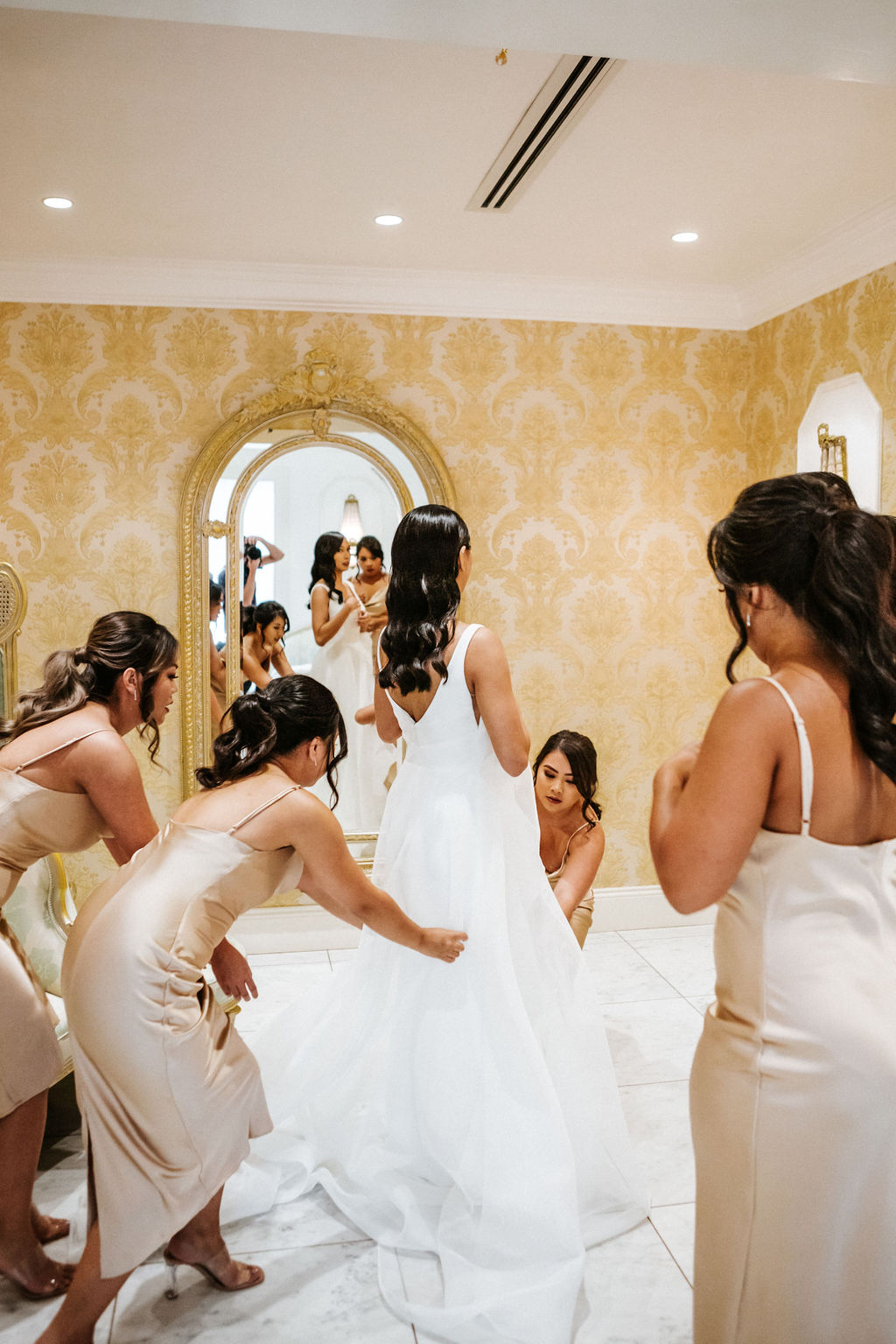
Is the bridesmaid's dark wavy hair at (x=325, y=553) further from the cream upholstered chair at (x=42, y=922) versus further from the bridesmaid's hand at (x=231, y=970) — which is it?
the bridesmaid's hand at (x=231, y=970)

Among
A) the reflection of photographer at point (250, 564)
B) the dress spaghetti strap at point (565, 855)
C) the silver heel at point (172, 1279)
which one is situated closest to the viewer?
the silver heel at point (172, 1279)

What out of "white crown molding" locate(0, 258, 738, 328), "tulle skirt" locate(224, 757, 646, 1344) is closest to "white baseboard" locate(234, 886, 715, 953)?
"tulle skirt" locate(224, 757, 646, 1344)

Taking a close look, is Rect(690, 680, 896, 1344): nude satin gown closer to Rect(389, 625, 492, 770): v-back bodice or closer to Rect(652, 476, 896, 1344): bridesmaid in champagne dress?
Rect(652, 476, 896, 1344): bridesmaid in champagne dress

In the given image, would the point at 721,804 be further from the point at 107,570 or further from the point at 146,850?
the point at 107,570

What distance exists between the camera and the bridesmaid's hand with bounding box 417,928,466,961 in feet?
7.10

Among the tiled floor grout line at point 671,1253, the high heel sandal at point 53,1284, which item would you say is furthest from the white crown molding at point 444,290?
the high heel sandal at point 53,1284

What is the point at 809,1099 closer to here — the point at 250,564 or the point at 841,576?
the point at 841,576

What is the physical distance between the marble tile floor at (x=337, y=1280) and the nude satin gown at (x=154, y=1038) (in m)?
0.31

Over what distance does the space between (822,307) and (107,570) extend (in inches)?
118

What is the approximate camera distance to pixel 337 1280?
2.12 meters

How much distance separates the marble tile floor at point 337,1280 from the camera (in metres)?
1.96

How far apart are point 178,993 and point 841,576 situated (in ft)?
4.40

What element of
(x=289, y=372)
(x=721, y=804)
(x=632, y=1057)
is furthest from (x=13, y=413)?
(x=721, y=804)

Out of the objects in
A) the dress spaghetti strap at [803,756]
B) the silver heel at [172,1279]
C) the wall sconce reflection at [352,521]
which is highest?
the wall sconce reflection at [352,521]
